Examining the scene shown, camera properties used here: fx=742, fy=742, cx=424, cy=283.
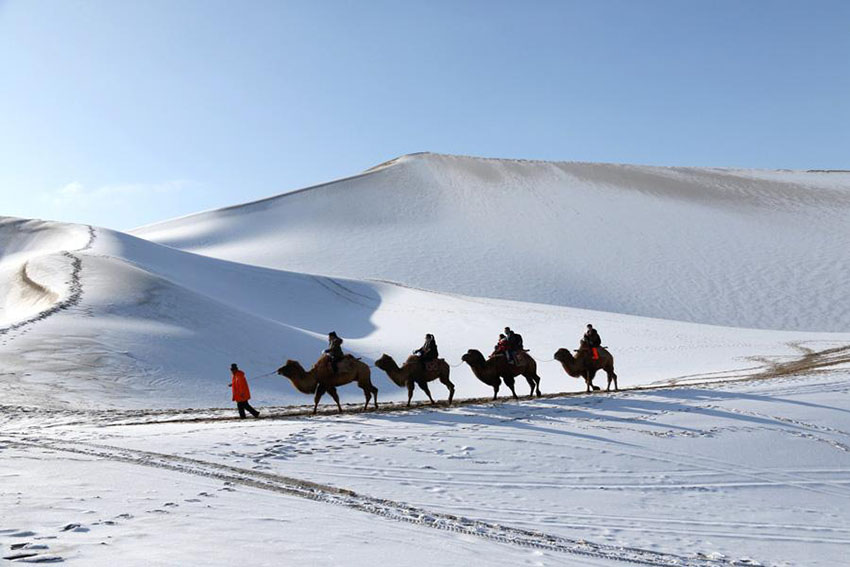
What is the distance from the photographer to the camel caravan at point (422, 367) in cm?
1577

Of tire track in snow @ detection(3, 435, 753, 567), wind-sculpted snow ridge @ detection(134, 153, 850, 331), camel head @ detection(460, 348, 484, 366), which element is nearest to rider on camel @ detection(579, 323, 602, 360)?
camel head @ detection(460, 348, 484, 366)

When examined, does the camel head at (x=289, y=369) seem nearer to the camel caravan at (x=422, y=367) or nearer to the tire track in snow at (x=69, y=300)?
the camel caravan at (x=422, y=367)

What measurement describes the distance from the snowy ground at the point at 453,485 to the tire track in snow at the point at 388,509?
0.04m

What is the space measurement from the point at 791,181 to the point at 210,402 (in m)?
73.0

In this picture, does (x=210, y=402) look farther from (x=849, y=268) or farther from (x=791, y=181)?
(x=791, y=181)

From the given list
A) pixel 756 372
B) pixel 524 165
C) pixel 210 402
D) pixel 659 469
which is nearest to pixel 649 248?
pixel 524 165

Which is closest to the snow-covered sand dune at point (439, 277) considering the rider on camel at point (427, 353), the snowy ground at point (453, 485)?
the rider on camel at point (427, 353)

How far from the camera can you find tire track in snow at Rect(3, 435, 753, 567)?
7.38 meters

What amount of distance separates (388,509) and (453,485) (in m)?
1.68

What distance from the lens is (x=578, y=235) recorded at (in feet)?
199

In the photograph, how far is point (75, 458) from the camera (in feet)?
33.4

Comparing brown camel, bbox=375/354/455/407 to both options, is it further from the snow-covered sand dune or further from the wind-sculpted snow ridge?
the wind-sculpted snow ridge

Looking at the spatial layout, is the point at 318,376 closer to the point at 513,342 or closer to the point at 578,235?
the point at 513,342

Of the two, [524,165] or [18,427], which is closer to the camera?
[18,427]
